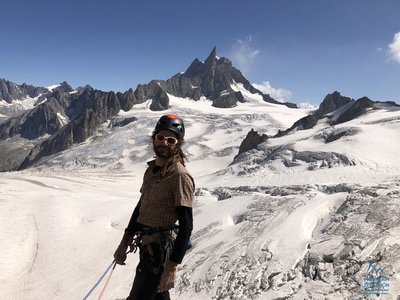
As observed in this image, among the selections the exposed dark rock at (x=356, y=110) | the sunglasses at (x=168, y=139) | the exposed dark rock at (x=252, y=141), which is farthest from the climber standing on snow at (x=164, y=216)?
the exposed dark rock at (x=356, y=110)

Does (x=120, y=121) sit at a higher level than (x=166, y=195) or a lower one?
higher

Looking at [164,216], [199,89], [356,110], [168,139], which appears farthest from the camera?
[199,89]

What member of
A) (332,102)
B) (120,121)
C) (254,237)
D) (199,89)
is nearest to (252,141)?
(254,237)

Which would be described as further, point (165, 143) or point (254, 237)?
point (254, 237)

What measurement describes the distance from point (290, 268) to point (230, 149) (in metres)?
69.0

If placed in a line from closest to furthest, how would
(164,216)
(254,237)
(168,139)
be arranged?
1. (164,216)
2. (168,139)
3. (254,237)

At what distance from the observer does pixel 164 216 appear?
4.44 metres

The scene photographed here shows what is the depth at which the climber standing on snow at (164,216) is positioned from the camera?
418 centimetres

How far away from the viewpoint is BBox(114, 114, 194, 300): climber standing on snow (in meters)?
4.18

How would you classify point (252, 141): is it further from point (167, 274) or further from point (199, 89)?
point (199, 89)

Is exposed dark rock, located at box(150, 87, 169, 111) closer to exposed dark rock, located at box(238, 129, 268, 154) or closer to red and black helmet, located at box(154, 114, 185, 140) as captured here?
exposed dark rock, located at box(238, 129, 268, 154)

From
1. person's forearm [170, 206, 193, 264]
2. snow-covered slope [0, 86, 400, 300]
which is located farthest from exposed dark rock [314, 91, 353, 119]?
person's forearm [170, 206, 193, 264]

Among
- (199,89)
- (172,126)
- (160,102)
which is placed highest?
(199,89)

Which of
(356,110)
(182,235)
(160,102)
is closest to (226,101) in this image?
(160,102)
